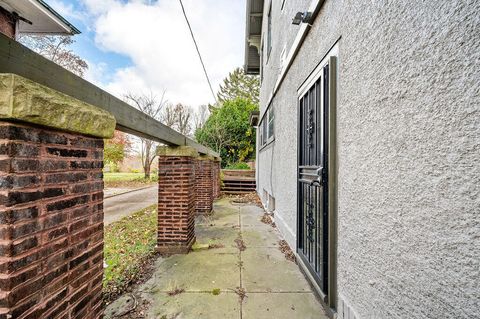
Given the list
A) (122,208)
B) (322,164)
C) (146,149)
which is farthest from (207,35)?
(146,149)

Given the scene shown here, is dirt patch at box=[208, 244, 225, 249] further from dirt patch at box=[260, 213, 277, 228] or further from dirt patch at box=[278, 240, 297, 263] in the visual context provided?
dirt patch at box=[260, 213, 277, 228]

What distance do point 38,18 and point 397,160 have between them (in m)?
6.44

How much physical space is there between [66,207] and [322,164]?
242cm

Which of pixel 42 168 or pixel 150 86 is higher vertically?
pixel 150 86

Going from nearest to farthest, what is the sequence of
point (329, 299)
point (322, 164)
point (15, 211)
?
point (15, 211) < point (329, 299) < point (322, 164)

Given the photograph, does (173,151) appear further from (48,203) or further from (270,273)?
(48,203)

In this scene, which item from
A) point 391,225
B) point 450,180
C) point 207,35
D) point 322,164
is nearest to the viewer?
point 450,180

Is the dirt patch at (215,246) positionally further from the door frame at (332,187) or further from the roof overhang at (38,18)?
the roof overhang at (38,18)

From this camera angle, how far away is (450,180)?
116 cm

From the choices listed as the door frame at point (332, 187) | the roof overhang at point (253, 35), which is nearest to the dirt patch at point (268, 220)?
the door frame at point (332, 187)

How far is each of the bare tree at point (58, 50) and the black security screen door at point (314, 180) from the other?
12.3 metres

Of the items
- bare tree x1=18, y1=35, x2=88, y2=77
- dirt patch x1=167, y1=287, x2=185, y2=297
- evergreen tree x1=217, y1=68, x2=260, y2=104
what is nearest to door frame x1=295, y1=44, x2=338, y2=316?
dirt patch x1=167, y1=287, x2=185, y2=297

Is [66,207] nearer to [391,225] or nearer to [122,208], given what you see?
[391,225]

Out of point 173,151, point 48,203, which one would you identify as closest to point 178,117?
point 173,151
